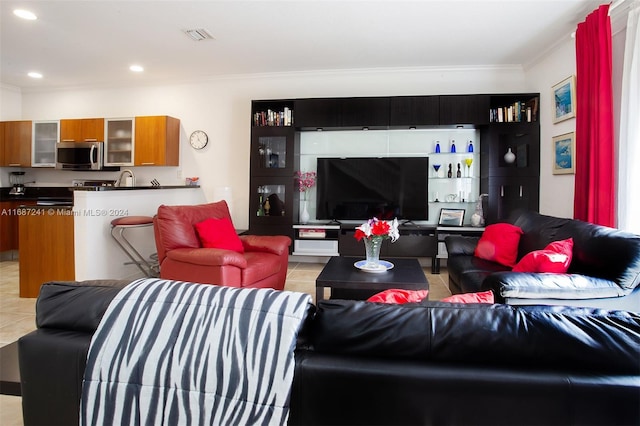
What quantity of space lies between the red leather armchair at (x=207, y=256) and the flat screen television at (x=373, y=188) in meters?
1.56

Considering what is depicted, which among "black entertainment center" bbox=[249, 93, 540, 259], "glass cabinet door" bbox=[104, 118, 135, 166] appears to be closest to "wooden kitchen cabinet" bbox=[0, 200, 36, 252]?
"glass cabinet door" bbox=[104, 118, 135, 166]

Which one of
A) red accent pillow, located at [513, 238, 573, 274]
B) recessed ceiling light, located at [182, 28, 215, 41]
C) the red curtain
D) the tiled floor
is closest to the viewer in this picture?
the tiled floor

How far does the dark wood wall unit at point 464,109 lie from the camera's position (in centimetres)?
452

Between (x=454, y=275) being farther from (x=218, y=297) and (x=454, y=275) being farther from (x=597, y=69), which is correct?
(x=218, y=297)

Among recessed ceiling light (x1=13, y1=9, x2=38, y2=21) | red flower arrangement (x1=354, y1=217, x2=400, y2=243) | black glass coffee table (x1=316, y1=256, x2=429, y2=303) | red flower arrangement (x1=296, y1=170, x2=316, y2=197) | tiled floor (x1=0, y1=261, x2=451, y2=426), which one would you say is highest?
recessed ceiling light (x1=13, y1=9, x2=38, y2=21)

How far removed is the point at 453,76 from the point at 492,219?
1983 millimetres

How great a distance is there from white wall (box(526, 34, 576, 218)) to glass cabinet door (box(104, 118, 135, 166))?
5.56m

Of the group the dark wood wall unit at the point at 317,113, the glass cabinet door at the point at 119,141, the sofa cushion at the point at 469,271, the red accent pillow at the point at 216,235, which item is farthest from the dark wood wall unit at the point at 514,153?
the glass cabinet door at the point at 119,141

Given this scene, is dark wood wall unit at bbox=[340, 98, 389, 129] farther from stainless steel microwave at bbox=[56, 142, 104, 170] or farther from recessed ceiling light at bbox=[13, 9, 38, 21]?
stainless steel microwave at bbox=[56, 142, 104, 170]

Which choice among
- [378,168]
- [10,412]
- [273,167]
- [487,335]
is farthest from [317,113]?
[487,335]

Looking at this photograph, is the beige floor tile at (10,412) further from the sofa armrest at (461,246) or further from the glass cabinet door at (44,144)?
the glass cabinet door at (44,144)

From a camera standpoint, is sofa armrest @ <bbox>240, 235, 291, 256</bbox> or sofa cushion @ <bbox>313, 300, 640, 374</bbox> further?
sofa armrest @ <bbox>240, 235, 291, 256</bbox>

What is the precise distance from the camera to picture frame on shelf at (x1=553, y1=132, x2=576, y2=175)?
3727mm

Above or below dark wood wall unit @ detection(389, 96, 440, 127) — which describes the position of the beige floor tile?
below
